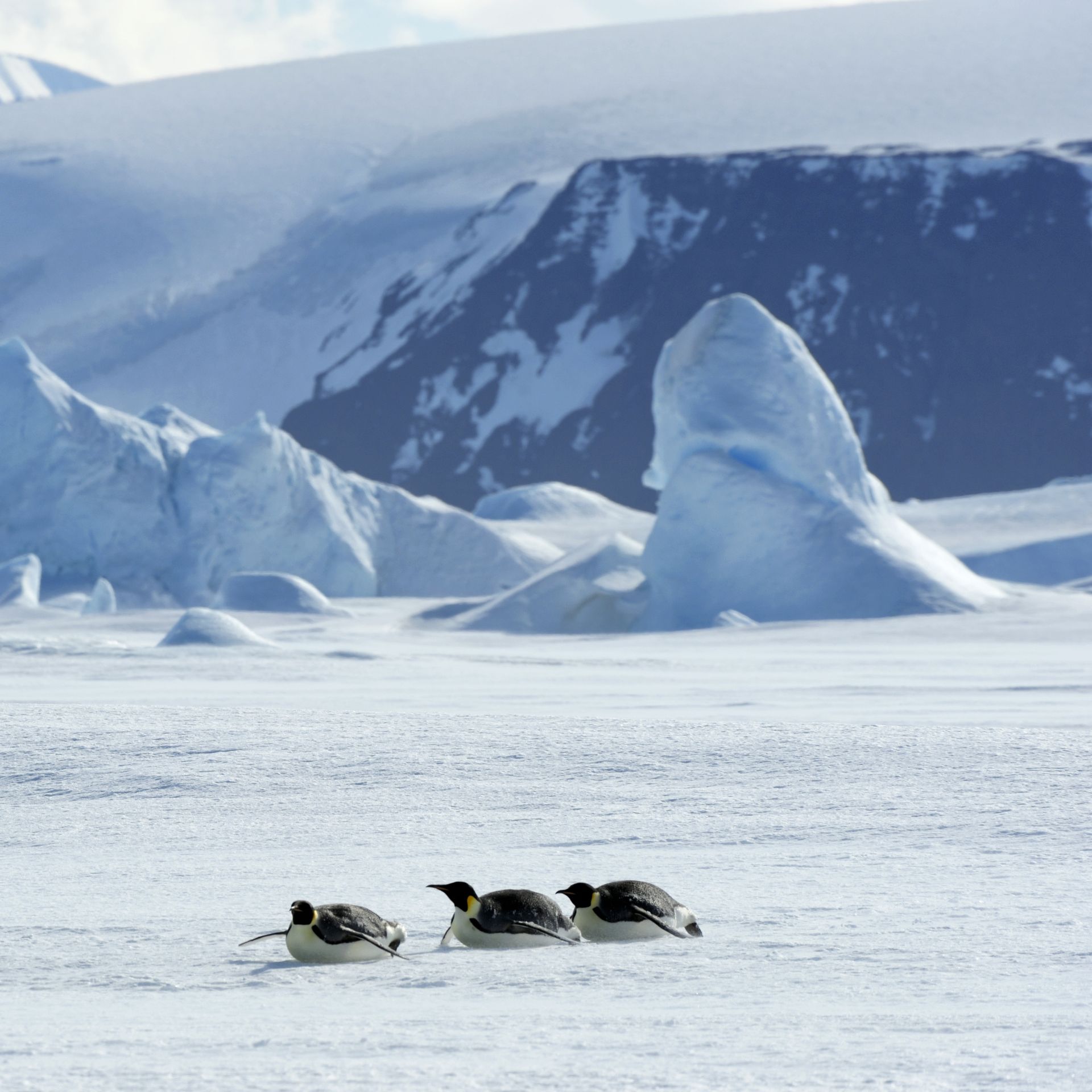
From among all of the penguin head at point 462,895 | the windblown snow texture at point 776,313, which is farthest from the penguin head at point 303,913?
the windblown snow texture at point 776,313

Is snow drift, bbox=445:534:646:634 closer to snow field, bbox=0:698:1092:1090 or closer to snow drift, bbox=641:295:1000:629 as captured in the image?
snow drift, bbox=641:295:1000:629

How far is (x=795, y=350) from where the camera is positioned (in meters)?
18.9

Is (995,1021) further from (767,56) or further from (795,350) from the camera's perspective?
(767,56)

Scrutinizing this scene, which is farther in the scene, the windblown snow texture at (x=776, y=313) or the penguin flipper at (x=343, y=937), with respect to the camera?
the windblown snow texture at (x=776, y=313)

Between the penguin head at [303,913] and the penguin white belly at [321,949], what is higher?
the penguin head at [303,913]

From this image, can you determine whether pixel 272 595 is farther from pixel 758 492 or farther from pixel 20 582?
pixel 758 492

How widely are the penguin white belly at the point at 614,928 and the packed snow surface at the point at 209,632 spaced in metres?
9.12

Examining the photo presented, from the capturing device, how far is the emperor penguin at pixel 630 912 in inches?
156

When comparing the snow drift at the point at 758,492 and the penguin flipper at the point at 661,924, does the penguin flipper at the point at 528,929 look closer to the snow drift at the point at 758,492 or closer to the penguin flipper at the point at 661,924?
the penguin flipper at the point at 661,924

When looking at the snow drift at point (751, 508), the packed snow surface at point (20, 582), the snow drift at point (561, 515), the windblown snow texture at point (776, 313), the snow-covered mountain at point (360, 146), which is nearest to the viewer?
A: the snow drift at point (751, 508)

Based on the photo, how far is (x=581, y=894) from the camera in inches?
158

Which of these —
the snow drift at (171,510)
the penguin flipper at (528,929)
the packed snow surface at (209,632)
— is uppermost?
the snow drift at (171,510)

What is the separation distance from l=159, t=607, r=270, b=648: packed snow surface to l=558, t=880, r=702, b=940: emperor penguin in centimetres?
915

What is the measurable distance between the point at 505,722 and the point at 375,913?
3.62m
